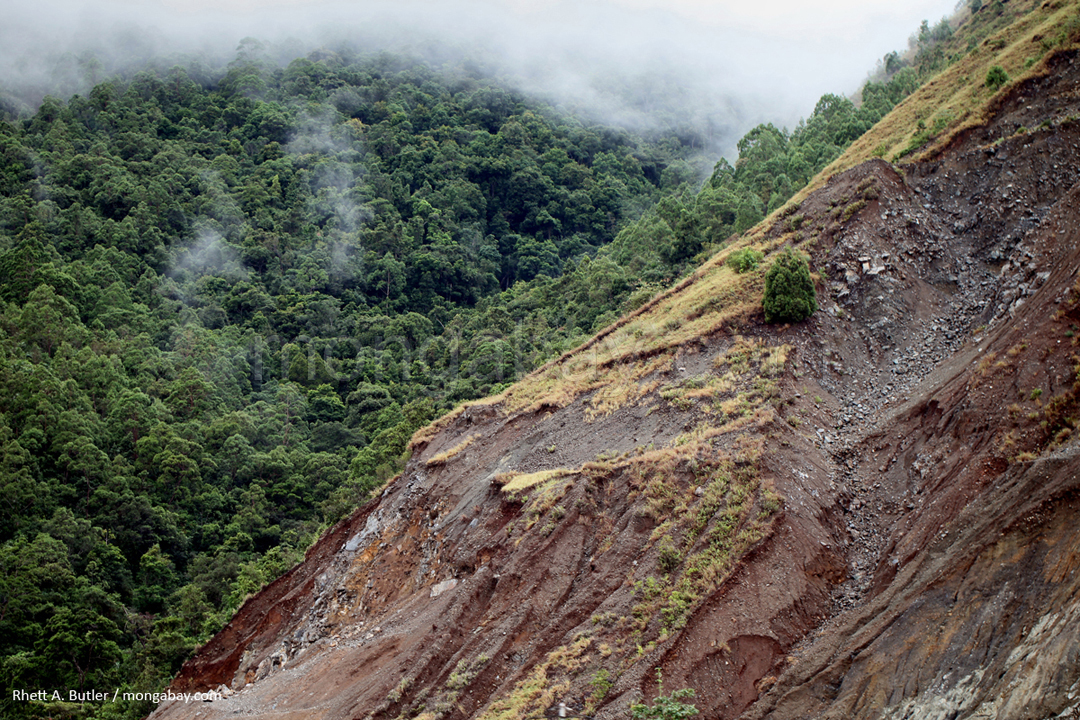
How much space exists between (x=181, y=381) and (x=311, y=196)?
41746 millimetres

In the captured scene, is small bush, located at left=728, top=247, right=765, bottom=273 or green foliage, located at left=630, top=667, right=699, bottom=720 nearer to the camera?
green foliage, located at left=630, top=667, right=699, bottom=720

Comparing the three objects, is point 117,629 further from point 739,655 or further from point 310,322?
point 310,322

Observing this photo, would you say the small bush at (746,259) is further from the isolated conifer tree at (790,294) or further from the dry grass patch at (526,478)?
the dry grass patch at (526,478)

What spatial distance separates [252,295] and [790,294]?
207 feet

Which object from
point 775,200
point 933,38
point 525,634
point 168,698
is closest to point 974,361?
point 525,634

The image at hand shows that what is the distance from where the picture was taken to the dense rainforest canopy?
40.3 meters

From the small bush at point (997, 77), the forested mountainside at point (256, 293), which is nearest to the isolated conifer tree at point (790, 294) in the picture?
the small bush at point (997, 77)

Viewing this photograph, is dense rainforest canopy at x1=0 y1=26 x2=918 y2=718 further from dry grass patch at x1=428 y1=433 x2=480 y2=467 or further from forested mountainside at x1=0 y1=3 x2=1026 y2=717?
dry grass patch at x1=428 y1=433 x2=480 y2=467

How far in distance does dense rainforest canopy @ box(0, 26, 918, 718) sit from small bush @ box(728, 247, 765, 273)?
14.7 meters

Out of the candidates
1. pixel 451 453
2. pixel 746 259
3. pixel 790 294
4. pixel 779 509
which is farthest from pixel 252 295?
pixel 779 509

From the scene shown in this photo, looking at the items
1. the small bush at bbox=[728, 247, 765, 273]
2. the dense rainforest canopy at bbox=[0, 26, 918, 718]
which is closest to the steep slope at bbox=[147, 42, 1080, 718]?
the small bush at bbox=[728, 247, 765, 273]

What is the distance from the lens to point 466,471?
77.9 feet

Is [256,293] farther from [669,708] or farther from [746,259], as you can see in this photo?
[669,708]

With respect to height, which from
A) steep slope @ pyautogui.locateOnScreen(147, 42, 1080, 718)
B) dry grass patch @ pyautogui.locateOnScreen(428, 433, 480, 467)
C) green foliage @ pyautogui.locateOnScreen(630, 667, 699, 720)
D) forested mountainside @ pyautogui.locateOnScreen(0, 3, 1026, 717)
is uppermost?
forested mountainside @ pyautogui.locateOnScreen(0, 3, 1026, 717)
